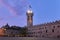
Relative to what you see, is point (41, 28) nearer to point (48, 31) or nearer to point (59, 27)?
point (48, 31)

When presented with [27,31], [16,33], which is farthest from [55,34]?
[16,33]

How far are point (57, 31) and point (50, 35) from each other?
26.4 feet

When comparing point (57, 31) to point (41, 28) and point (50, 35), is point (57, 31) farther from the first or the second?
point (41, 28)

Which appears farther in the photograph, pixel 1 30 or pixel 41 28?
pixel 1 30

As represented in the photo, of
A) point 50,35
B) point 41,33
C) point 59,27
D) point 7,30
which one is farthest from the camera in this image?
point 7,30

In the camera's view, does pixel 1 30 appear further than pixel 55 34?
Yes

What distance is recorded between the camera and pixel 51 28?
14862 centimetres

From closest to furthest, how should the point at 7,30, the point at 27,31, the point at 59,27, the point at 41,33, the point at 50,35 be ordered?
the point at 59,27 → the point at 50,35 → the point at 41,33 → the point at 27,31 → the point at 7,30

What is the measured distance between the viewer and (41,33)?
162375mm

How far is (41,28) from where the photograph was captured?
527 ft

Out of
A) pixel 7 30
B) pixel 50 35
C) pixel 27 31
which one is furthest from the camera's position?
pixel 7 30

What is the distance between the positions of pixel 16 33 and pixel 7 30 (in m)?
8.42

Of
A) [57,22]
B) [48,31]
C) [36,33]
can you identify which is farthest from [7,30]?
[57,22]

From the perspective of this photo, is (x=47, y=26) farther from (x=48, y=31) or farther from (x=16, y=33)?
(x=16, y=33)
